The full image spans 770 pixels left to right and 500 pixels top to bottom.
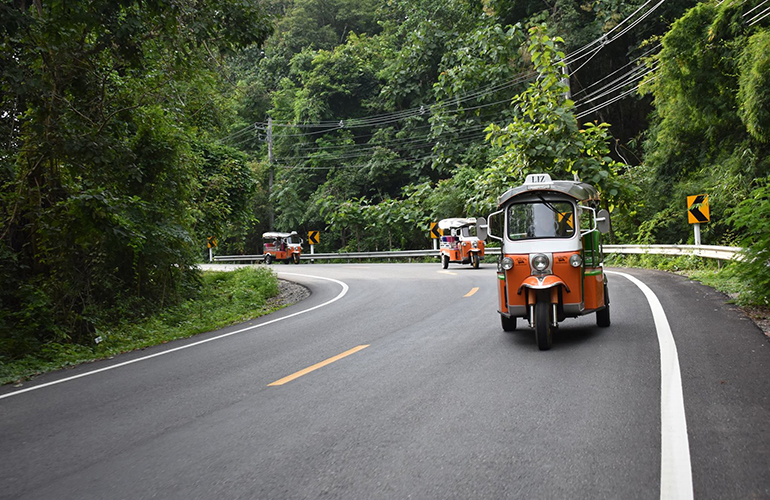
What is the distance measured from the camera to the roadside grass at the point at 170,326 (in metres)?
10.1

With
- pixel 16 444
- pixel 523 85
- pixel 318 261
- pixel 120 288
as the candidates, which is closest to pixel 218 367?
pixel 16 444

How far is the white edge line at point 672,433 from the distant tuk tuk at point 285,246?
124ft

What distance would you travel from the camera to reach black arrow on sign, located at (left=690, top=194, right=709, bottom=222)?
1938cm

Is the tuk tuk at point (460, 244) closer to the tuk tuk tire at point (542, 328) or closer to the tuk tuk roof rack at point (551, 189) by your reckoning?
the tuk tuk roof rack at point (551, 189)

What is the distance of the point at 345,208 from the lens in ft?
143

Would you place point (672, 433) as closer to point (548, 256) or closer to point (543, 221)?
point (548, 256)

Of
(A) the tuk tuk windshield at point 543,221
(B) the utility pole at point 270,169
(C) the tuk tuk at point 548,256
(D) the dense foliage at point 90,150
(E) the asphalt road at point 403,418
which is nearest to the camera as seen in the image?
(E) the asphalt road at point 403,418

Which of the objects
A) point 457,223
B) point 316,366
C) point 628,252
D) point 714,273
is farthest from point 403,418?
point 457,223

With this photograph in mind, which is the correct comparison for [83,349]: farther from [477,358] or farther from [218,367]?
[477,358]

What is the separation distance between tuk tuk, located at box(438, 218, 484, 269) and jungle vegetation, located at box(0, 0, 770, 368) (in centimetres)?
151

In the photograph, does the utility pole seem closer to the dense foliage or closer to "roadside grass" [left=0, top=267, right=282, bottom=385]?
"roadside grass" [left=0, top=267, right=282, bottom=385]

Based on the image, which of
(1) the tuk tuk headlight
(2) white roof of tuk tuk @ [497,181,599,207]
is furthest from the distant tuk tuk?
(1) the tuk tuk headlight

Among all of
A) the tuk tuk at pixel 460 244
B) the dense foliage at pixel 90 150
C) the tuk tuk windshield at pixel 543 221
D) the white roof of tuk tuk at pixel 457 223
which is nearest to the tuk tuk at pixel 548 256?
the tuk tuk windshield at pixel 543 221

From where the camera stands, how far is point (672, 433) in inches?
195
